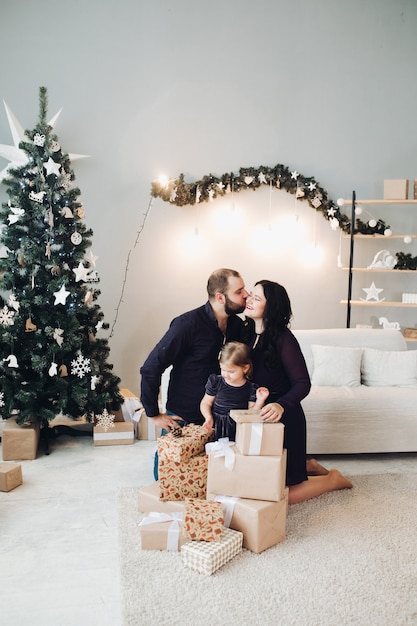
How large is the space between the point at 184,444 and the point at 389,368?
188cm

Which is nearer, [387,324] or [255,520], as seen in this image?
[255,520]

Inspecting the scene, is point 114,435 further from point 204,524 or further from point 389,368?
point 389,368

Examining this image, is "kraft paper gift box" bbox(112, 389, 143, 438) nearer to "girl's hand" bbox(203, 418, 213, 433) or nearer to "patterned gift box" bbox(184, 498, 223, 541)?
"girl's hand" bbox(203, 418, 213, 433)

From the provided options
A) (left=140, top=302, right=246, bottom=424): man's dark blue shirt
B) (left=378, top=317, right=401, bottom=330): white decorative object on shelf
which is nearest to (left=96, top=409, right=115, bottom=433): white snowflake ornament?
(left=140, top=302, right=246, bottom=424): man's dark blue shirt

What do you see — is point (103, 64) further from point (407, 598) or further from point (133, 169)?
point (407, 598)

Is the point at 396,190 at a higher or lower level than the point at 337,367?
higher

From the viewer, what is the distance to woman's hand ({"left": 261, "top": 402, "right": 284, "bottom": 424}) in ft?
9.02

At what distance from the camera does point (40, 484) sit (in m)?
3.38

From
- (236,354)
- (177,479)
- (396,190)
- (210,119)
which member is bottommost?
(177,479)

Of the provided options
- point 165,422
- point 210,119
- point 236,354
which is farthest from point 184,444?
point 210,119

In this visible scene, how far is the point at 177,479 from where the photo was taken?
2850 mm

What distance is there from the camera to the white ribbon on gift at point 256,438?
264cm

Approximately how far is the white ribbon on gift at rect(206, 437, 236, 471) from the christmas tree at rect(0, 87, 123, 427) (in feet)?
4.60

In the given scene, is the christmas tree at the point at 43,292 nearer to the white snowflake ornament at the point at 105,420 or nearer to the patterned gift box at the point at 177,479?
the white snowflake ornament at the point at 105,420
